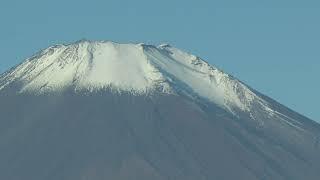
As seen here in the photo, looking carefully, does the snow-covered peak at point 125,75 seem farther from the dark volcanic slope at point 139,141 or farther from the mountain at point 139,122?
the dark volcanic slope at point 139,141

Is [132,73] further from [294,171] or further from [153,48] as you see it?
[294,171]

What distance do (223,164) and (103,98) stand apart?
18543mm

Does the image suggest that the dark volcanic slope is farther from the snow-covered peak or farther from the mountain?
the snow-covered peak

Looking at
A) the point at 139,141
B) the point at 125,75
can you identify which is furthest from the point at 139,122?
the point at 125,75

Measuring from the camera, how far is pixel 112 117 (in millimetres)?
187250

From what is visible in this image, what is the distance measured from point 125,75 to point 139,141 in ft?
37.5

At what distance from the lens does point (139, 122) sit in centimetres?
18588

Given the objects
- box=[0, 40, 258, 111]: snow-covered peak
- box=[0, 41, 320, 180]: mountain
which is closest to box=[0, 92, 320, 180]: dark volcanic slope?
box=[0, 41, 320, 180]: mountain

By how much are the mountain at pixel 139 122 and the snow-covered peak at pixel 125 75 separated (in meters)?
0.12

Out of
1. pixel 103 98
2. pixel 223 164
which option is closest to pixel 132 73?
pixel 103 98

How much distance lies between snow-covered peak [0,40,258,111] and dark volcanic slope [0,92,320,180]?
5.63 feet

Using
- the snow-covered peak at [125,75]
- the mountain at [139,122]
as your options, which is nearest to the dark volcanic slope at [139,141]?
the mountain at [139,122]

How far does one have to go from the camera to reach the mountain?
583ft

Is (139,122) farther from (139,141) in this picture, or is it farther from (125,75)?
(125,75)
